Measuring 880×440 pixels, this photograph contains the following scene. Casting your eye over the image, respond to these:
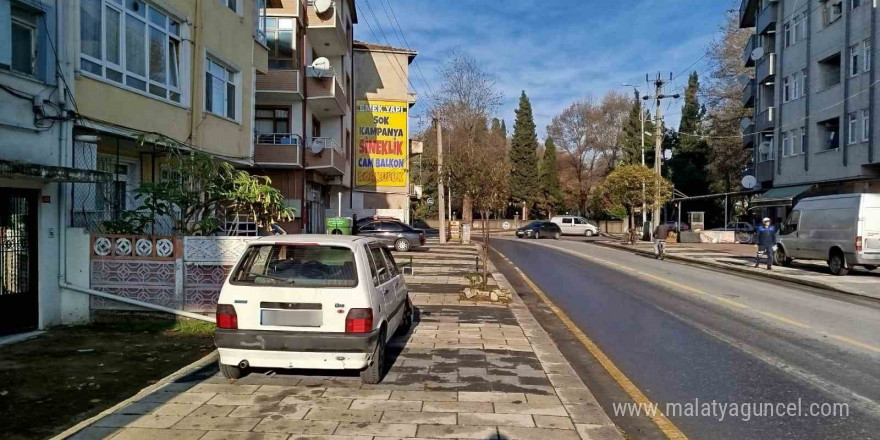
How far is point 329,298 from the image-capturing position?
18.7 feet

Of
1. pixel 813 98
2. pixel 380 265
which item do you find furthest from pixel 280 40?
pixel 813 98

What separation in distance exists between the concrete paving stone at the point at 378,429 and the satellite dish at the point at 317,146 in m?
21.3

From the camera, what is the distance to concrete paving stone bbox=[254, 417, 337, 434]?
15.1 ft

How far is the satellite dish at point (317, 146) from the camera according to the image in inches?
987

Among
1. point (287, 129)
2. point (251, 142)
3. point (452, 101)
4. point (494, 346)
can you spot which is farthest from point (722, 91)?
point (494, 346)

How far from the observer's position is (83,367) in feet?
22.6

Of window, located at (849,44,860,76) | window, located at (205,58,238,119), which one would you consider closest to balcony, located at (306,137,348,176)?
window, located at (205,58,238,119)

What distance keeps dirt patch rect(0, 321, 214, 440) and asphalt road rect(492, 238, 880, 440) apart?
16.0 ft

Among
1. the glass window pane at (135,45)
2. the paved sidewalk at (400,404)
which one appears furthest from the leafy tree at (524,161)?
the paved sidewalk at (400,404)

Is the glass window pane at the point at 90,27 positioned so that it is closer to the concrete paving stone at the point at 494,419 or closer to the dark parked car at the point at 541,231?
the concrete paving stone at the point at 494,419

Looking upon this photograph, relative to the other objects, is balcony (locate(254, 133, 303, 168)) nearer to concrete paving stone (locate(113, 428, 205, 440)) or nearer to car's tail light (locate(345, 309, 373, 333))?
car's tail light (locate(345, 309, 373, 333))

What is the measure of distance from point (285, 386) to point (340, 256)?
138cm

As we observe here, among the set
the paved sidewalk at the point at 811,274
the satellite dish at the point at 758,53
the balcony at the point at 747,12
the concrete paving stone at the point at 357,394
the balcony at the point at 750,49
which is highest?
the balcony at the point at 747,12

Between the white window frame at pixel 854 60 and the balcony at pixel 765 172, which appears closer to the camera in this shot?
the white window frame at pixel 854 60
